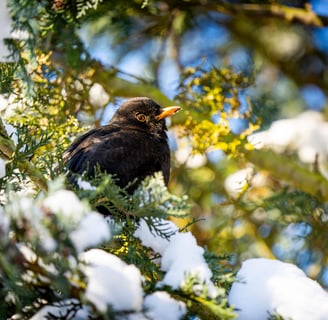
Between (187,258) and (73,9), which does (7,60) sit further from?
(187,258)

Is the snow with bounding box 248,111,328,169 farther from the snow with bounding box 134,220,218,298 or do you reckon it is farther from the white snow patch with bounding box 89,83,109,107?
the snow with bounding box 134,220,218,298

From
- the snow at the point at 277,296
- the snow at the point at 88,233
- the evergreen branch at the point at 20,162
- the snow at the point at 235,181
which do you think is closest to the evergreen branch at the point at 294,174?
the snow at the point at 235,181

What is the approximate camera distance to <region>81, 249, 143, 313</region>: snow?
1250 millimetres

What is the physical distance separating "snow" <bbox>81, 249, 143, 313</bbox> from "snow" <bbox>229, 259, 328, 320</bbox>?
28 centimetres

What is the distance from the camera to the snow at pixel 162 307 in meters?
1.34

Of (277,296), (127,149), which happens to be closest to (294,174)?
(127,149)

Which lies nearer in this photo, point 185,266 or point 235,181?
point 185,266

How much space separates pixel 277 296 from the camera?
1.51 m

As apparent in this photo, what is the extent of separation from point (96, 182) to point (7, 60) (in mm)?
1042

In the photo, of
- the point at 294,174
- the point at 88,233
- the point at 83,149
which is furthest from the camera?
the point at 294,174

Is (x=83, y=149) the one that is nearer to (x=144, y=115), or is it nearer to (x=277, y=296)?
(x=144, y=115)

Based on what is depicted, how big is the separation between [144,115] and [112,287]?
206 cm

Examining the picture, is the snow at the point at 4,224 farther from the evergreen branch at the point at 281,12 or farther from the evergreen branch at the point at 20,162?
the evergreen branch at the point at 281,12

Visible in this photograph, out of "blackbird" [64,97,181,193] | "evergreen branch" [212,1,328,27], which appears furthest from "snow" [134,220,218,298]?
"evergreen branch" [212,1,328,27]
